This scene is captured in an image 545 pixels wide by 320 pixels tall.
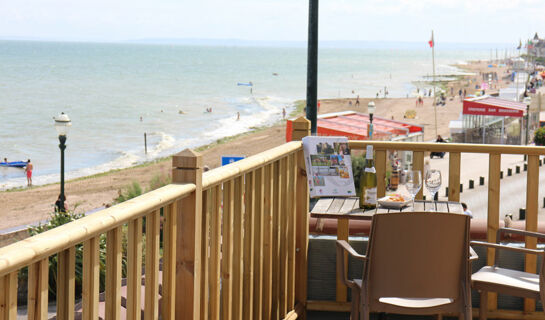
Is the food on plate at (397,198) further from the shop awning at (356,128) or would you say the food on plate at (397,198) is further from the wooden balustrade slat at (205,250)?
the shop awning at (356,128)

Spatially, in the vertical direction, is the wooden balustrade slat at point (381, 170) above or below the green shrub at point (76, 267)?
above

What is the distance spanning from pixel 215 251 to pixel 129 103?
2904 inches

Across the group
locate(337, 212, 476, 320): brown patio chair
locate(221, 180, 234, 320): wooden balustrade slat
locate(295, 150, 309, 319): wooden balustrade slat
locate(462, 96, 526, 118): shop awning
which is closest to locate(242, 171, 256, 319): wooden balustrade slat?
locate(221, 180, 234, 320): wooden balustrade slat

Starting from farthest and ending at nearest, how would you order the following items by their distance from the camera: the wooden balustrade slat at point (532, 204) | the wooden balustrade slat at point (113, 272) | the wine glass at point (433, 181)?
1. the wooden balustrade slat at point (532, 204)
2. the wine glass at point (433, 181)
3. the wooden balustrade slat at point (113, 272)

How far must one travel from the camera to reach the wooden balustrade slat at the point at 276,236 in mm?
3891

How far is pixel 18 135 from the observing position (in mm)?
52688

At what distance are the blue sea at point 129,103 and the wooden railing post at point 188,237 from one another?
3377 centimetres

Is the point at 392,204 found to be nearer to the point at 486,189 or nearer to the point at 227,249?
the point at 227,249

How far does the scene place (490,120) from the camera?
3491 cm

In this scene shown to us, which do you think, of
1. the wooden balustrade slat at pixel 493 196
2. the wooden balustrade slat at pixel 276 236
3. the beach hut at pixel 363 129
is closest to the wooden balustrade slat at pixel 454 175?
the wooden balustrade slat at pixel 493 196

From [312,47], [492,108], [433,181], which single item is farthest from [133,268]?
[492,108]

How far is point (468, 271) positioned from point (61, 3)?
6291 inches

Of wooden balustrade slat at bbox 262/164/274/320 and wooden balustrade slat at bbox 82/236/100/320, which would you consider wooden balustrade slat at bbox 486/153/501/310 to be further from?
wooden balustrade slat at bbox 82/236/100/320

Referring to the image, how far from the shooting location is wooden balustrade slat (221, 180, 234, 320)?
10.2 ft
